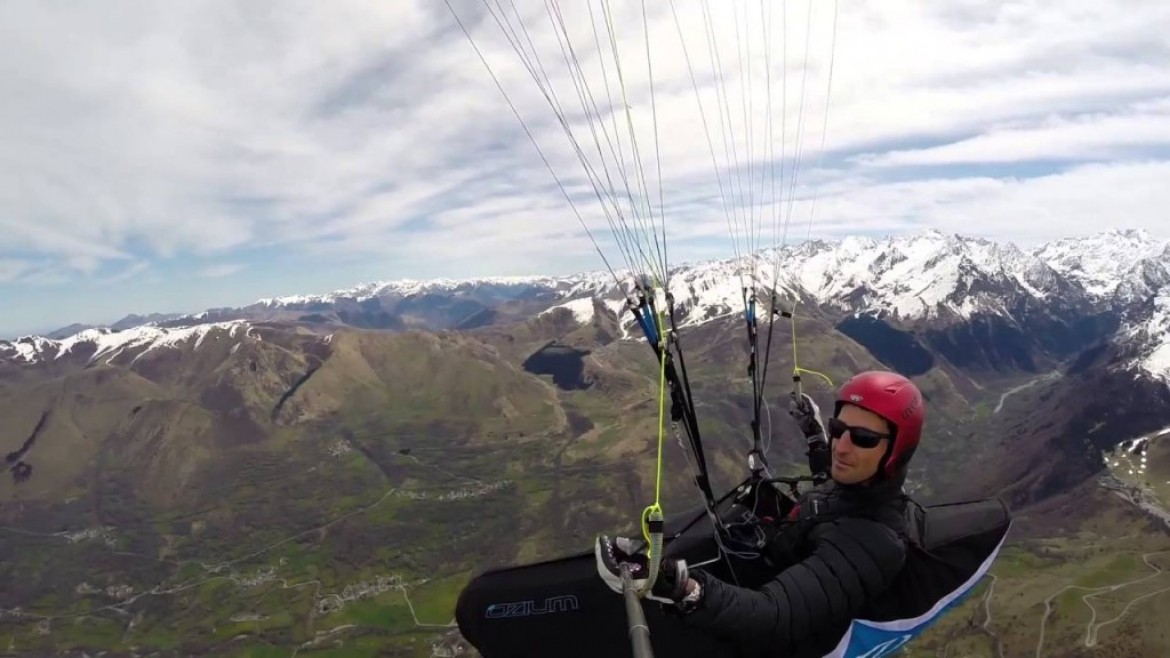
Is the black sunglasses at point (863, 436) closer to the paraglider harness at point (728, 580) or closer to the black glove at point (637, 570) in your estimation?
the paraglider harness at point (728, 580)

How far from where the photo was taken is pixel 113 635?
19475 cm

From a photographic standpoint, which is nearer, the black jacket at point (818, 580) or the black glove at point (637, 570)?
the black glove at point (637, 570)

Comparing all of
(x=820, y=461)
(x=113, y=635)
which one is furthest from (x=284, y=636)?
(x=820, y=461)

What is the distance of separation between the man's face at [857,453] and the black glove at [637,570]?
2.48 metres

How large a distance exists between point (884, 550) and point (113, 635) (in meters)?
253

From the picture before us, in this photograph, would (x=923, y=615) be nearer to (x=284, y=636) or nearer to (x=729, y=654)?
(x=729, y=654)

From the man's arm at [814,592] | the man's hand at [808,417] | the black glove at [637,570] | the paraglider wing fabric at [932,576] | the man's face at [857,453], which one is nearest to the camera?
the black glove at [637,570]

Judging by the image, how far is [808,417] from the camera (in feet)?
34.3

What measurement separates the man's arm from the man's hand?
425cm

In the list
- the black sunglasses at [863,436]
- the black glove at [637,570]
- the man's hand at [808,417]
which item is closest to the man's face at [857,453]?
the black sunglasses at [863,436]

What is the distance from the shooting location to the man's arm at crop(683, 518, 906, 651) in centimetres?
454

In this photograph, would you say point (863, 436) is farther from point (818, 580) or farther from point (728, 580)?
point (728, 580)

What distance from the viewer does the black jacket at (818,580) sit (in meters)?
4.59

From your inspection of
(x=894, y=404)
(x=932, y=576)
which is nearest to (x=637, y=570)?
(x=894, y=404)
